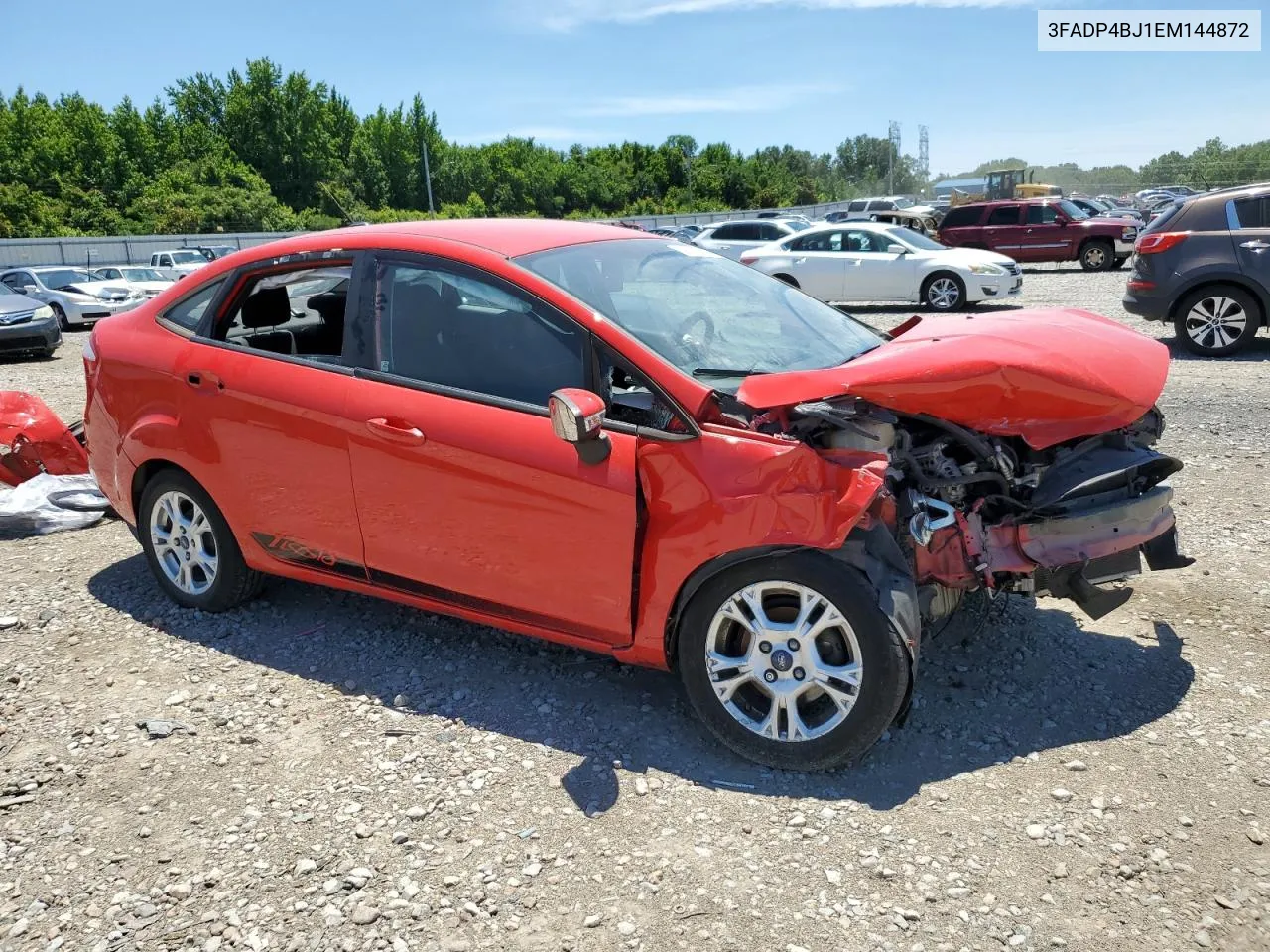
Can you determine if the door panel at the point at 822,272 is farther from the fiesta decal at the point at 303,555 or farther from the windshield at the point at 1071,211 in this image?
the fiesta decal at the point at 303,555

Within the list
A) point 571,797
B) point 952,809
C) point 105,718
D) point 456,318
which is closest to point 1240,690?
point 952,809

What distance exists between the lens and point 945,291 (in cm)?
1586

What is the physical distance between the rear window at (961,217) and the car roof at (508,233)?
70.6 ft

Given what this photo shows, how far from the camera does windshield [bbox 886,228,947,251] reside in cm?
1638

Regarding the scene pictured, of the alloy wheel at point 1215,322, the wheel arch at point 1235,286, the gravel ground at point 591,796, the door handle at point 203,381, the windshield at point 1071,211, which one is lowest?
the gravel ground at point 591,796

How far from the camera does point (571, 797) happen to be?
3172 millimetres

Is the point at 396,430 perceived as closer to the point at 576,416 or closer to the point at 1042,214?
the point at 576,416

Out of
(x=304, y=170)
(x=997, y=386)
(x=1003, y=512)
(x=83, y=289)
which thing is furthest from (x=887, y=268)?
(x=304, y=170)

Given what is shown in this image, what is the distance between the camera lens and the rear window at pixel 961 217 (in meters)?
23.7

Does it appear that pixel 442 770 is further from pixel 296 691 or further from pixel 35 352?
pixel 35 352

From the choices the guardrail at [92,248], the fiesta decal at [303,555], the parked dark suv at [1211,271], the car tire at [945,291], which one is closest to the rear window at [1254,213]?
the parked dark suv at [1211,271]

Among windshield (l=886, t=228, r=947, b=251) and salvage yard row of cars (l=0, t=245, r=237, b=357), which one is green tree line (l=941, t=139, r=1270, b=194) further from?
salvage yard row of cars (l=0, t=245, r=237, b=357)

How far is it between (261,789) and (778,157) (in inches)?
4185

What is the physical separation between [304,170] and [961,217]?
6048 cm
